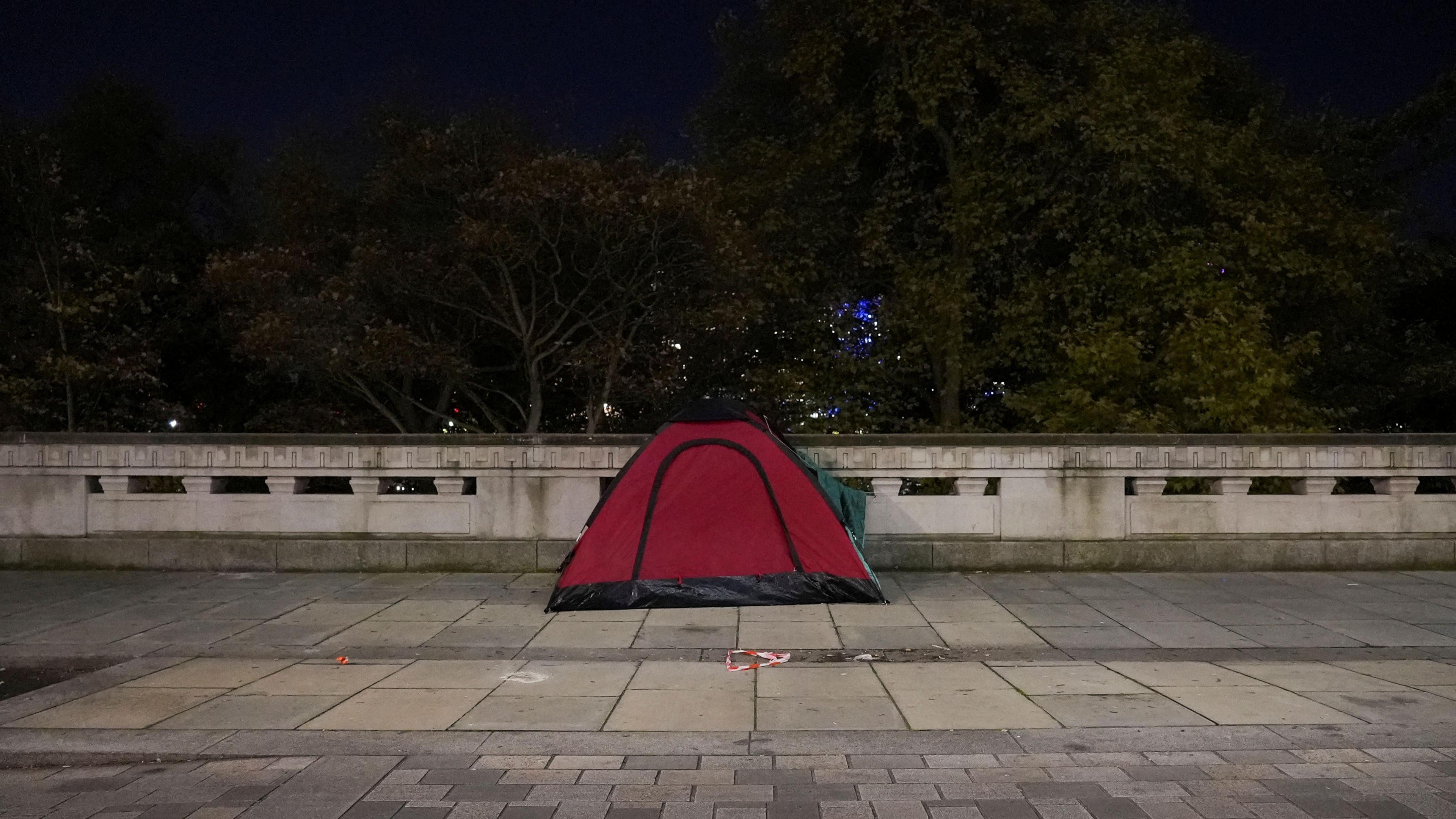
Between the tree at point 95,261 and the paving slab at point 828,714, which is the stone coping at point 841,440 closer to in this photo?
the tree at point 95,261

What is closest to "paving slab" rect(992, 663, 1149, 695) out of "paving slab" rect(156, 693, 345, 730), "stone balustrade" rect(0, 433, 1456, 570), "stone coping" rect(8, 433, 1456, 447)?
"stone balustrade" rect(0, 433, 1456, 570)

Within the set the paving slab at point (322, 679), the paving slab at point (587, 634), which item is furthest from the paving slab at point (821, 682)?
the paving slab at point (322, 679)

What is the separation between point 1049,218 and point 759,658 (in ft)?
28.2

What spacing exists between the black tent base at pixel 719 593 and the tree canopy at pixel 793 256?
4.50 meters

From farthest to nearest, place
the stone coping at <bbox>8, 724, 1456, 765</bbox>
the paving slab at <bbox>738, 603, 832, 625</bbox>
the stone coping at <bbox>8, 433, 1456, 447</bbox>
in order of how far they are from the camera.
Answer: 1. the stone coping at <bbox>8, 433, 1456, 447</bbox>
2. the paving slab at <bbox>738, 603, 832, 625</bbox>
3. the stone coping at <bbox>8, 724, 1456, 765</bbox>

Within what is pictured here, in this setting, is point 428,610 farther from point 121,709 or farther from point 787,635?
point 787,635

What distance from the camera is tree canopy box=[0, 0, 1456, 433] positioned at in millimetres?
12289

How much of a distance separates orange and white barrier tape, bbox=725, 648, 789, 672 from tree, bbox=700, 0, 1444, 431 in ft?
22.4

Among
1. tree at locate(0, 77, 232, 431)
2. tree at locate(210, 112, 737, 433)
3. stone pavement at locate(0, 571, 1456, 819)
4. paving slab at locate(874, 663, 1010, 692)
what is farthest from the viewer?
tree at locate(0, 77, 232, 431)

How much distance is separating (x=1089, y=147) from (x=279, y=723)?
37.1ft

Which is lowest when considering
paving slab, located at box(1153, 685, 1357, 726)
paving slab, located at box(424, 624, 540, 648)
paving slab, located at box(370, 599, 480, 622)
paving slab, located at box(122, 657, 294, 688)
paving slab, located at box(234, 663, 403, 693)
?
paving slab, located at box(1153, 685, 1357, 726)

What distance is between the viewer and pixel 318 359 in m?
12.1

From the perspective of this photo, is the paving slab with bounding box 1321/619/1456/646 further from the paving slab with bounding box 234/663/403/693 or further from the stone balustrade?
the paving slab with bounding box 234/663/403/693

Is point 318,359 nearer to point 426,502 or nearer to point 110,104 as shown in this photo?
point 426,502
